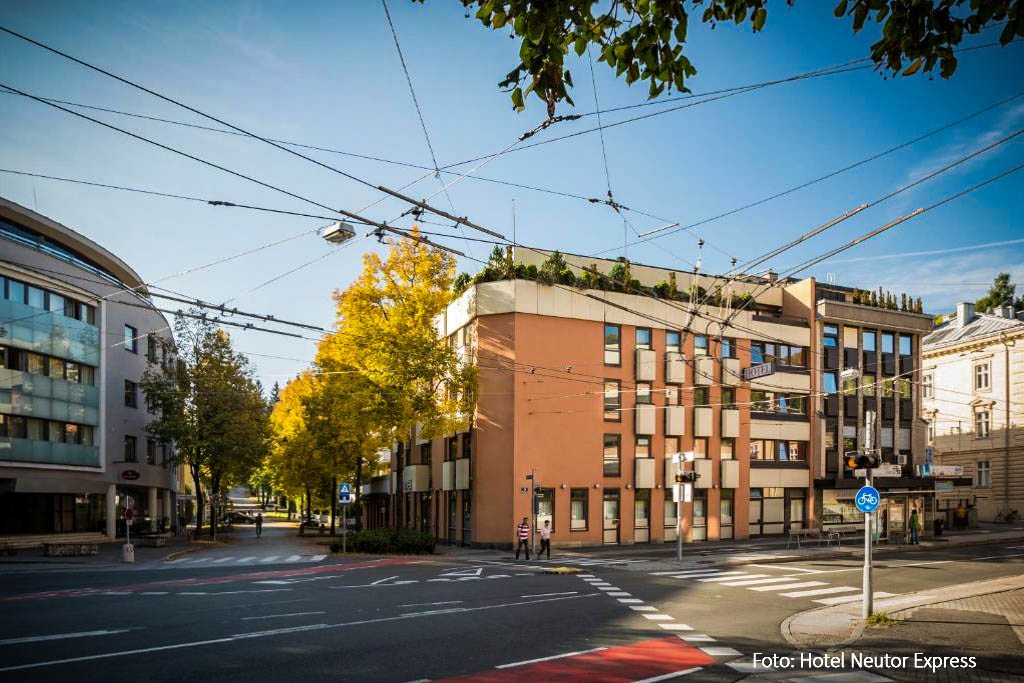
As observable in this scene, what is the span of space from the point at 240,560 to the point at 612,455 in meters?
18.0

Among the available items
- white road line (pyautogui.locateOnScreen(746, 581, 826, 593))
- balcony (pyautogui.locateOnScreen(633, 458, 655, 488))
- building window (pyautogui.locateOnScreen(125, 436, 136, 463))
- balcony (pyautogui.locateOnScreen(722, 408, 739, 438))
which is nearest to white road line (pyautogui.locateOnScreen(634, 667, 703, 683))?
white road line (pyautogui.locateOnScreen(746, 581, 826, 593))

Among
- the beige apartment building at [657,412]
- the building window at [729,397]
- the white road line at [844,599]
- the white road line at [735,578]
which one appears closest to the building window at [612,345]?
the beige apartment building at [657,412]

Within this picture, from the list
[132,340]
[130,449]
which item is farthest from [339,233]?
[130,449]

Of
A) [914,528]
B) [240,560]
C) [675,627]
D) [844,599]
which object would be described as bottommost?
[240,560]

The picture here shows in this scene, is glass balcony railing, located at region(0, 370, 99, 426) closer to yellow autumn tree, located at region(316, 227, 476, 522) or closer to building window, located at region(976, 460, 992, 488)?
yellow autumn tree, located at region(316, 227, 476, 522)

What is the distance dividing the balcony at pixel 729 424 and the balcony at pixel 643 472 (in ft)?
16.5

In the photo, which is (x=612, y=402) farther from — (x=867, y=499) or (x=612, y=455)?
(x=867, y=499)

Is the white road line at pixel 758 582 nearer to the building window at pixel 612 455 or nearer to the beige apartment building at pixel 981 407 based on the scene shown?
the building window at pixel 612 455

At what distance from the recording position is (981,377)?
178 feet

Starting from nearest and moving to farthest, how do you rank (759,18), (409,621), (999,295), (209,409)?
(759,18), (409,621), (209,409), (999,295)

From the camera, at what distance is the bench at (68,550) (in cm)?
3195

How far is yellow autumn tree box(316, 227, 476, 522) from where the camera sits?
109 ft

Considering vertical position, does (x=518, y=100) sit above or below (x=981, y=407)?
above

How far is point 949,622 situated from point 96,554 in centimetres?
3449
